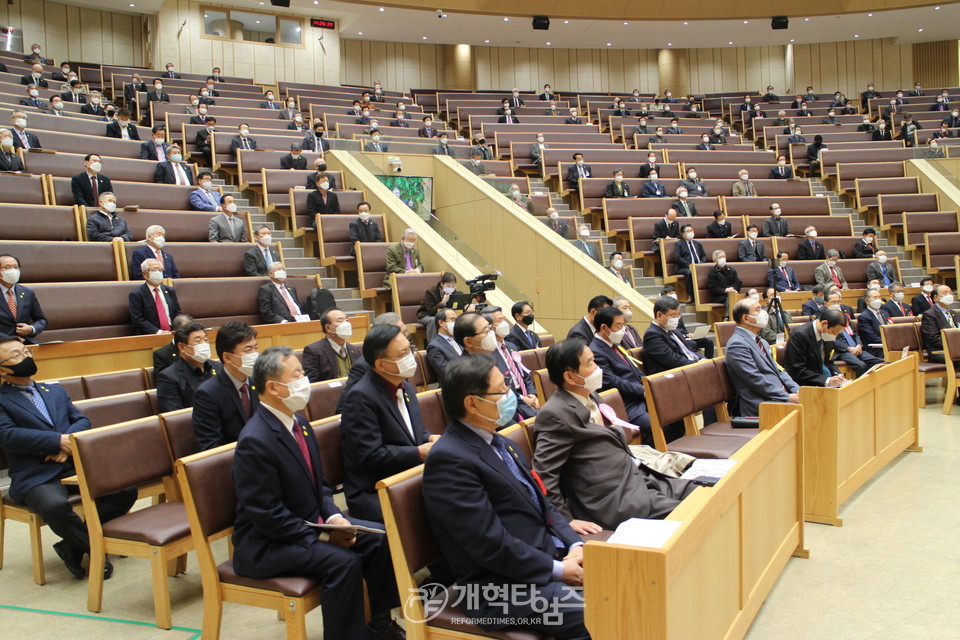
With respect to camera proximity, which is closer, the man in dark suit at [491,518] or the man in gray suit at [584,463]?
the man in dark suit at [491,518]

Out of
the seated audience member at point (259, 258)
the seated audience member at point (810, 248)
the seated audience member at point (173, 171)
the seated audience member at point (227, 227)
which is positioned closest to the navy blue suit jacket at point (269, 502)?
the seated audience member at point (259, 258)

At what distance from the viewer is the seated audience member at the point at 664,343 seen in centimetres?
472

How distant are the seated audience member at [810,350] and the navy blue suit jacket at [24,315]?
15.9ft

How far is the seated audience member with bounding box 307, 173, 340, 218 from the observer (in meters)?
8.25

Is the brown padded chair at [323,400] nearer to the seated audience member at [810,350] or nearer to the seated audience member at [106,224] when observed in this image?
the seated audience member at [810,350]

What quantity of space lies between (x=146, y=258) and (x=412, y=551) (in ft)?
15.8

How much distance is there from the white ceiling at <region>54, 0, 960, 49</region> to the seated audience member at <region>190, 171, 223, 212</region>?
900 cm

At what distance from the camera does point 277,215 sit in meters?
8.83

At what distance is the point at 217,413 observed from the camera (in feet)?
9.77

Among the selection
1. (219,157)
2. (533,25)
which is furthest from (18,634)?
(533,25)

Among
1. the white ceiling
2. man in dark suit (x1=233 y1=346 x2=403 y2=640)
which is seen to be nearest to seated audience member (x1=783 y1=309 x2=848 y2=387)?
man in dark suit (x1=233 y1=346 x2=403 y2=640)

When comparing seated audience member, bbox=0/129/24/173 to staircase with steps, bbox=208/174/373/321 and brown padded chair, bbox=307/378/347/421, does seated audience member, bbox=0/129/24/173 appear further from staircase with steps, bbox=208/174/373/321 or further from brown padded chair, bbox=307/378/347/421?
brown padded chair, bbox=307/378/347/421

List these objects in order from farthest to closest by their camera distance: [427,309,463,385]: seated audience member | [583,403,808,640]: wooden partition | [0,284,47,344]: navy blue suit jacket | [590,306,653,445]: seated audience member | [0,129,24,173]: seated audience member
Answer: [0,129,24,173]: seated audience member → [0,284,47,344]: navy blue suit jacket → [427,309,463,385]: seated audience member → [590,306,653,445]: seated audience member → [583,403,808,640]: wooden partition

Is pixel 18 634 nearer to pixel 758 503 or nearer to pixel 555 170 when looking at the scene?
pixel 758 503
